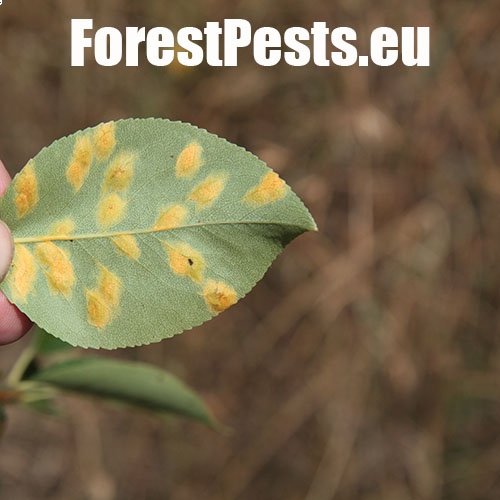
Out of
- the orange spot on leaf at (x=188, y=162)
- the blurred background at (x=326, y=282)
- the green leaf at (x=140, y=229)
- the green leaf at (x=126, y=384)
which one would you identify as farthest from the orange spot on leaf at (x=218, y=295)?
the blurred background at (x=326, y=282)

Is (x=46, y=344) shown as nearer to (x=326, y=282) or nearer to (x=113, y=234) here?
(x=113, y=234)

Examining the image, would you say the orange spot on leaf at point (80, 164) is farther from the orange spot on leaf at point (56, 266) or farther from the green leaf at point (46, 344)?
the green leaf at point (46, 344)

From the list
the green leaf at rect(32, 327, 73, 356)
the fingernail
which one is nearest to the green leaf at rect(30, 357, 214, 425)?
the green leaf at rect(32, 327, 73, 356)

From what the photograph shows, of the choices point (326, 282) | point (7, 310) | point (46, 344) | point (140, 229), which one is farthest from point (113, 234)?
point (326, 282)

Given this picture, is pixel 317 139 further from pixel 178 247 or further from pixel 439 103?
pixel 178 247

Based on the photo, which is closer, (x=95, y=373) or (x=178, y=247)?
(x=178, y=247)

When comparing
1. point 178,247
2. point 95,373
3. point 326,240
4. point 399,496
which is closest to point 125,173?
point 178,247

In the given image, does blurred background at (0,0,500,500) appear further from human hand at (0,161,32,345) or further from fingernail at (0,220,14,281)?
fingernail at (0,220,14,281)
